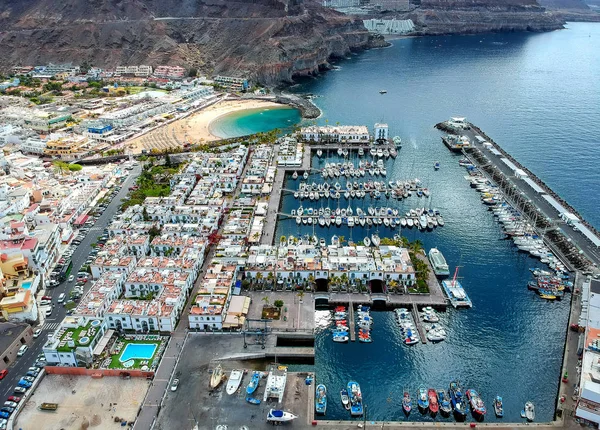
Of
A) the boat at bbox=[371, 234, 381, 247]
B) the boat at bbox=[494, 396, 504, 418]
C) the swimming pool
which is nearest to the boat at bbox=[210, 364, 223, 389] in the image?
the swimming pool

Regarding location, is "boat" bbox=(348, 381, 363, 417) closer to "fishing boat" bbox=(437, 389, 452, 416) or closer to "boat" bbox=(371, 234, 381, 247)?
"fishing boat" bbox=(437, 389, 452, 416)

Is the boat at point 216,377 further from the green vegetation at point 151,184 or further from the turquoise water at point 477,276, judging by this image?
the green vegetation at point 151,184

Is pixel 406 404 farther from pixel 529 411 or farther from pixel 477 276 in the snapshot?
pixel 477 276

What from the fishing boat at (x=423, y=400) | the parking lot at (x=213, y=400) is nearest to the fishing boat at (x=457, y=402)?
the fishing boat at (x=423, y=400)

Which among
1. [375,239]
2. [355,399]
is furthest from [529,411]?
[375,239]

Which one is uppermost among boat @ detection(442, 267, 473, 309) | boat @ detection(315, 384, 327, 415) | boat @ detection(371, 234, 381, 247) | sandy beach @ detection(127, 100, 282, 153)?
sandy beach @ detection(127, 100, 282, 153)
